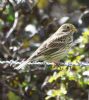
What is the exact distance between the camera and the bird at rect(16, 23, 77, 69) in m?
4.66

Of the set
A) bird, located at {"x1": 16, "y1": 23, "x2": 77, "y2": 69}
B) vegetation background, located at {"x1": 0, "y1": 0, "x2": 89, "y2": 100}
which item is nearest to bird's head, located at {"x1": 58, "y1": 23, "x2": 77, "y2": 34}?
bird, located at {"x1": 16, "y1": 23, "x2": 77, "y2": 69}

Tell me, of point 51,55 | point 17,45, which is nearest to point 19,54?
point 17,45

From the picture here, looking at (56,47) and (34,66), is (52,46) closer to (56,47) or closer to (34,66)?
(56,47)

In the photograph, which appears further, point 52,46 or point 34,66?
point 34,66

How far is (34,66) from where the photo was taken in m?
5.04

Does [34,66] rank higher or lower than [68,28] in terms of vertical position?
lower

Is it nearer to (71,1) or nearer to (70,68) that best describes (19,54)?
(70,68)

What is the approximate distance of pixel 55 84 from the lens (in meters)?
4.76

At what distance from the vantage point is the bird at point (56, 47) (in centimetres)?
466

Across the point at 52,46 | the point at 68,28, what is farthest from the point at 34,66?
the point at 68,28

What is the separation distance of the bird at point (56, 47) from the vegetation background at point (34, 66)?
0.35ft

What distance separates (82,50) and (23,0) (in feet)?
2.49

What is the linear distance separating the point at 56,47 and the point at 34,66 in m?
0.37

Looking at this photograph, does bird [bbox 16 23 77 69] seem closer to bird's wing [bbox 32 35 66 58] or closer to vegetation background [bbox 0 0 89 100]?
bird's wing [bbox 32 35 66 58]
